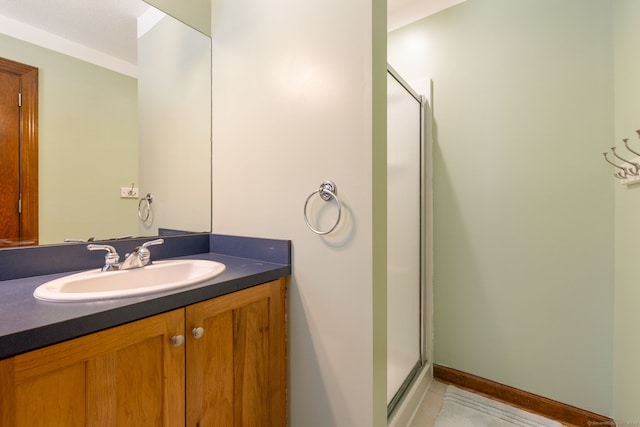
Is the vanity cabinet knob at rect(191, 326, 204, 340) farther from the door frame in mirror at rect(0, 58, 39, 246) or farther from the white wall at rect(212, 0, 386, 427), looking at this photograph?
the door frame in mirror at rect(0, 58, 39, 246)

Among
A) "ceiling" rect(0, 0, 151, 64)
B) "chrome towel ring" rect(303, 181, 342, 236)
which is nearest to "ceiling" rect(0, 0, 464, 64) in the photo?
"ceiling" rect(0, 0, 151, 64)

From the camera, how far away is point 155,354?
29.0 inches

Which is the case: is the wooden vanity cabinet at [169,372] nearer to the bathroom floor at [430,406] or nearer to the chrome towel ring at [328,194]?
the chrome towel ring at [328,194]

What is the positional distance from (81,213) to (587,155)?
2.25 m

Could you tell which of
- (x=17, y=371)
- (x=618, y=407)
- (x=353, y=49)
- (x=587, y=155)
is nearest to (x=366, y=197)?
(x=353, y=49)

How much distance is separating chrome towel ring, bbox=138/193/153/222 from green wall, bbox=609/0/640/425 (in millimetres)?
2006

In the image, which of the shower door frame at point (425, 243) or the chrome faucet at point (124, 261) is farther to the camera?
the shower door frame at point (425, 243)

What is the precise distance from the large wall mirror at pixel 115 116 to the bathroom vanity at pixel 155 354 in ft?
1.09

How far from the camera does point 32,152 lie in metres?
1.01

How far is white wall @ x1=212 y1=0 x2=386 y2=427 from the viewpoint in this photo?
37.5 inches

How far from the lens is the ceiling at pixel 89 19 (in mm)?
993

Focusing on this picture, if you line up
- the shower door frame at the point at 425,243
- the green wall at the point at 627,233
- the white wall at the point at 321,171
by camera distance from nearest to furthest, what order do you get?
the white wall at the point at 321,171, the green wall at the point at 627,233, the shower door frame at the point at 425,243

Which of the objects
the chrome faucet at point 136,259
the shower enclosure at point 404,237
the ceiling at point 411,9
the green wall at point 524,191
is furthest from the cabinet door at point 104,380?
the ceiling at point 411,9

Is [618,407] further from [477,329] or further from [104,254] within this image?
[104,254]
